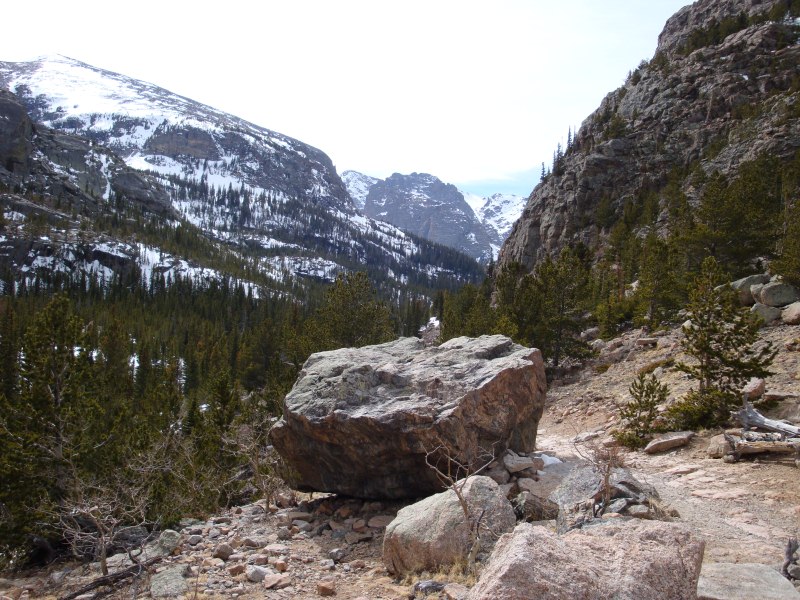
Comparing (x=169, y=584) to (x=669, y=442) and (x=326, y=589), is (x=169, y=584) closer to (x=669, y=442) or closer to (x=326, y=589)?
(x=326, y=589)

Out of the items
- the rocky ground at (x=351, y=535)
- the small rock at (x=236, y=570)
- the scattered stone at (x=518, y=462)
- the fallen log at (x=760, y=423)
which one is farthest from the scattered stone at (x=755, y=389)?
the small rock at (x=236, y=570)

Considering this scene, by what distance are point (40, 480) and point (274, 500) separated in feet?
36.7

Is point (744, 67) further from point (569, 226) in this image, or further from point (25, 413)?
point (25, 413)

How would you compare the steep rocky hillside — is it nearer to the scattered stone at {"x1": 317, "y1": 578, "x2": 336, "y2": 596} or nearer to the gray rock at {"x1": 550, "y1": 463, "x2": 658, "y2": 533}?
the gray rock at {"x1": 550, "y1": 463, "x2": 658, "y2": 533}

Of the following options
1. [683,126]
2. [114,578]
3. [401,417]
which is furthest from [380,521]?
[683,126]

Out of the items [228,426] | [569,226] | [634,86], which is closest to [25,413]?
[228,426]

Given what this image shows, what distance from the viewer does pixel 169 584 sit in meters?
9.38

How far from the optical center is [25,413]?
1894cm

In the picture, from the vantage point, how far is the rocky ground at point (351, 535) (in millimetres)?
8766

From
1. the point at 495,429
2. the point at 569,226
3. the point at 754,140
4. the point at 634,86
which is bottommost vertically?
the point at 495,429

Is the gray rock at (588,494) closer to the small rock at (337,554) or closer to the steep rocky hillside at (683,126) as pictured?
the small rock at (337,554)

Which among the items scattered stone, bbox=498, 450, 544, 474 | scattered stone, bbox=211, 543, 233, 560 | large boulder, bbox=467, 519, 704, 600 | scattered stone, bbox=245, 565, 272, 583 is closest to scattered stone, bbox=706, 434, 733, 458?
scattered stone, bbox=498, 450, 544, 474

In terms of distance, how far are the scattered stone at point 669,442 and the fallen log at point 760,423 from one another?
62.6 inches

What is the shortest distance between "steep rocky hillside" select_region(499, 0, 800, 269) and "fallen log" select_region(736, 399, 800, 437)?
4660 centimetres
